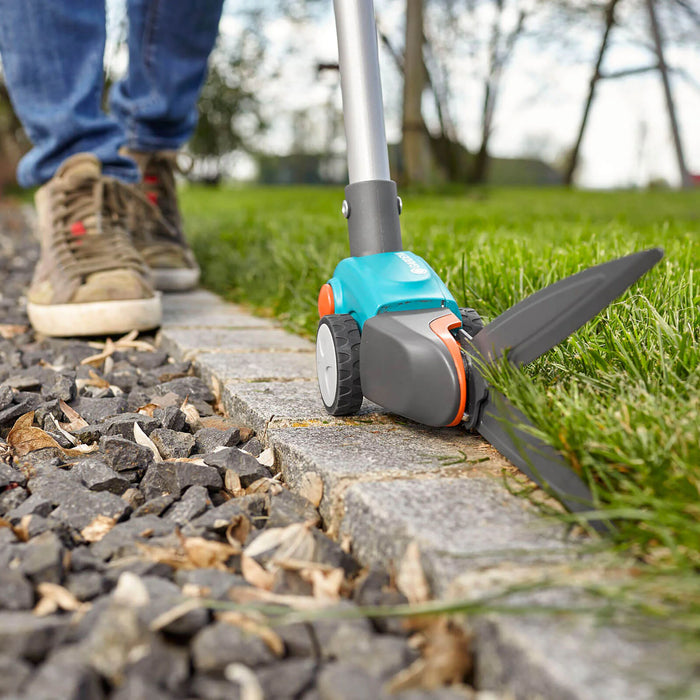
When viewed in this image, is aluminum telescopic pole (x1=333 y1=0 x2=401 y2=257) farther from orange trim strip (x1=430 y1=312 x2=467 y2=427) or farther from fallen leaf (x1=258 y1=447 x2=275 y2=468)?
Answer: fallen leaf (x1=258 y1=447 x2=275 y2=468)

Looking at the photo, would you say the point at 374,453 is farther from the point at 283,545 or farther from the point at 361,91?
the point at 361,91

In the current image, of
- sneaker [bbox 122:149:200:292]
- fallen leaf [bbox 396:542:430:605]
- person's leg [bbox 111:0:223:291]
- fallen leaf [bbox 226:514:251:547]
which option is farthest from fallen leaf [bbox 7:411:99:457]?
sneaker [bbox 122:149:200:292]

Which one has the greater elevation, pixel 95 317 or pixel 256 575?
pixel 95 317

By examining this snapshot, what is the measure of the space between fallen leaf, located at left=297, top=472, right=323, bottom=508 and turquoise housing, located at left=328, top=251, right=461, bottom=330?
288 millimetres

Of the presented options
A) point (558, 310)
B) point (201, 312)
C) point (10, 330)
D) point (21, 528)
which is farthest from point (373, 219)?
point (10, 330)

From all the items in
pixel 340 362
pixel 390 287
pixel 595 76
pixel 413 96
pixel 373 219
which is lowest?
pixel 340 362

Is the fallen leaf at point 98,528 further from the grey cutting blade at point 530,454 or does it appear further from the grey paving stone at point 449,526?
the grey cutting blade at point 530,454

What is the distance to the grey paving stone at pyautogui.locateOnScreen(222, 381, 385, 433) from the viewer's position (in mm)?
1365

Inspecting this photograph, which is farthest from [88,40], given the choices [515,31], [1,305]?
[515,31]

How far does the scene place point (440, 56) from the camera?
1501 centimetres

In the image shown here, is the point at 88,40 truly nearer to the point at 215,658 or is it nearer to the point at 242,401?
the point at 242,401

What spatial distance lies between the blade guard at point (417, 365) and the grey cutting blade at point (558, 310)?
0.06 meters

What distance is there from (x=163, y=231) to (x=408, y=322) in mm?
1952

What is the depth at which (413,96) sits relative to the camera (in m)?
8.23
